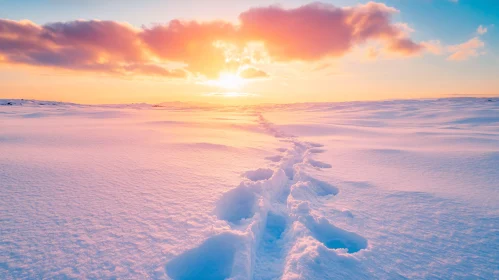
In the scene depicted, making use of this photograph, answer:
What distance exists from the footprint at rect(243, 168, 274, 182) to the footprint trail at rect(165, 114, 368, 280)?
3cm

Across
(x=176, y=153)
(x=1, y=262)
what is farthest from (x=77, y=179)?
(x=176, y=153)

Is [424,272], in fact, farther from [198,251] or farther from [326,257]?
[198,251]

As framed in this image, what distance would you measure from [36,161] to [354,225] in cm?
496

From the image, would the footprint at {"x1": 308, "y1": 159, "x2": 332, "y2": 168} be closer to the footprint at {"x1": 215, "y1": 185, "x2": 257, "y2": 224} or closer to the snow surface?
the snow surface

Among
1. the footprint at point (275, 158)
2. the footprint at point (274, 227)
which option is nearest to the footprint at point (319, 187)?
the footprint at point (274, 227)

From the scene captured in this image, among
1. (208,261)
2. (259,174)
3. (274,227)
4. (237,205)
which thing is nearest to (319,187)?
(259,174)

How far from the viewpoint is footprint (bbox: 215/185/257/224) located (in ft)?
A: 10.2

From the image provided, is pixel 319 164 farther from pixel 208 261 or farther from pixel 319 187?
pixel 208 261

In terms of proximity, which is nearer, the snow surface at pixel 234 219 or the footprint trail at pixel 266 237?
the snow surface at pixel 234 219

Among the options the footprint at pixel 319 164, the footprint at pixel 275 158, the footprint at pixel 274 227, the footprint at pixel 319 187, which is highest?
the footprint at pixel 275 158

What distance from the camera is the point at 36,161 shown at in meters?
3.99

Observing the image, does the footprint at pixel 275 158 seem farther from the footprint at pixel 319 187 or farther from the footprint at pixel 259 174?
the footprint at pixel 319 187

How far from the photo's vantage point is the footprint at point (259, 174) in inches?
177

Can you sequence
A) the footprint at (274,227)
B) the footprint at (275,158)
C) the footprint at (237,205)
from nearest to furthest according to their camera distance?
the footprint at (274,227), the footprint at (237,205), the footprint at (275,158)
